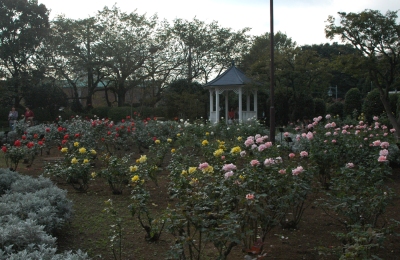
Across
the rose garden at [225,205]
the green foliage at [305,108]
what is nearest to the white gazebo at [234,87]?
the green foliage at [305,108]

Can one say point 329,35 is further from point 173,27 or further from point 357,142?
point 173,27

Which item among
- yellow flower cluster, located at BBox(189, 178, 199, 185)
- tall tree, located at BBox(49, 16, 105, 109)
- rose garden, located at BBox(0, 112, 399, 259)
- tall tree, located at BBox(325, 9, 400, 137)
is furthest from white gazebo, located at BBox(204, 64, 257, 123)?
yellow flower cluster, located at BBox(189, 178, 199, 185)

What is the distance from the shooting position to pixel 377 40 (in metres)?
10.1

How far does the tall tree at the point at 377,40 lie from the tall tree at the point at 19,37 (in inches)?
832

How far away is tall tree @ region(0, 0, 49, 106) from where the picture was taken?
25.6 metres

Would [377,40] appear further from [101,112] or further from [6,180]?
[101,112]

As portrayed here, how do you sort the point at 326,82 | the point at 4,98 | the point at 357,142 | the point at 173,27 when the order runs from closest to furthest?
the point at 357,142 → the point at 326,82 → the point at 4,98 → the point at 173,27

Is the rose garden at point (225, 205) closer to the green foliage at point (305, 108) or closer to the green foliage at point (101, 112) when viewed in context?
the green foliage at point (305, 108)

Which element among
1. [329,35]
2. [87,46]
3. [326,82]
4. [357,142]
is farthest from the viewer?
[87,46]

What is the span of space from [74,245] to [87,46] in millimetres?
25260

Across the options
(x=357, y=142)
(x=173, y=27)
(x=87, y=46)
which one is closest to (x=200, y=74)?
(x=173, y=27)

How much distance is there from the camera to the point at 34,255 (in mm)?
2738

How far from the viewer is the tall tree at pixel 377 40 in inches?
390

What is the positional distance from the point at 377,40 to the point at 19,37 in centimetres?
2289
